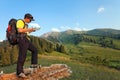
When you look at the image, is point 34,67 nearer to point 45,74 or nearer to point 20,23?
point 45,74

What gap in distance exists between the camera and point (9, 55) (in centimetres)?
12875

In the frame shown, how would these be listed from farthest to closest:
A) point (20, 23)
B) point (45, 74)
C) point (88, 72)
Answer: point (88, 72) < point (45, 74) < point (20, 23)

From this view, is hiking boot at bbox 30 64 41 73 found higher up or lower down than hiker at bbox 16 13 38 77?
lower down

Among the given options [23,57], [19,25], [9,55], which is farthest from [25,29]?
[9,55]

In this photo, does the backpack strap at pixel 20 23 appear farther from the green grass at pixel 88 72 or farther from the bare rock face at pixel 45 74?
the green grass at pixel 88 72

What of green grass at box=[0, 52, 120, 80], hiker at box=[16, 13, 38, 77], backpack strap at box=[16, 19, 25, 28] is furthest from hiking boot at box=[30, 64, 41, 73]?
green grass at box=[0, 52, 120, 80]

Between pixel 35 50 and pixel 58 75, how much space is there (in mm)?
1775

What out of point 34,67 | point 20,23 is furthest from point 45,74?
point 20,23

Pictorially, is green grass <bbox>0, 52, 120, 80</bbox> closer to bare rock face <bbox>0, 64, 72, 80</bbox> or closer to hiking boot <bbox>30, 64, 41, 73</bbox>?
bare rock face <bbox>0, 64, 72, 80</bbox>

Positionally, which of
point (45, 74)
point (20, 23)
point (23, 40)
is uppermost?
point (20, 23)

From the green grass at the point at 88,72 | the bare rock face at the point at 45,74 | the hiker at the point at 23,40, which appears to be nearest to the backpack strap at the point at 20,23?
the hiker at the point at 23,40

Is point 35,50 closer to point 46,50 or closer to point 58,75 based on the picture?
point 58,75

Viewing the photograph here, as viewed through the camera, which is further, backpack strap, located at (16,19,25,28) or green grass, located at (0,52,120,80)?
green grass, located at (0,52,120,80)

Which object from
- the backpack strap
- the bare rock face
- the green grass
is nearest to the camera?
the backpack strap
